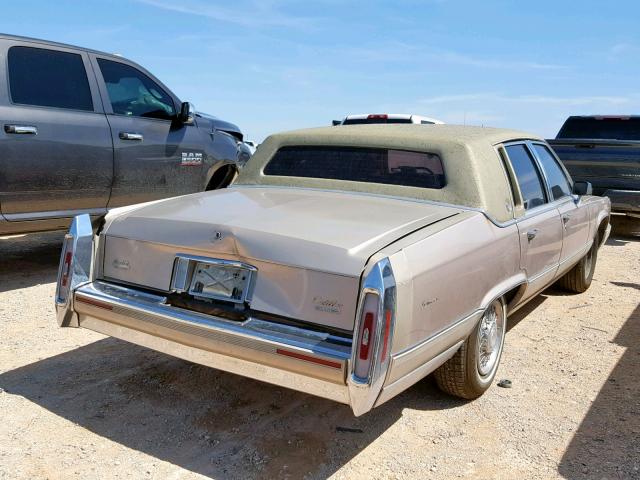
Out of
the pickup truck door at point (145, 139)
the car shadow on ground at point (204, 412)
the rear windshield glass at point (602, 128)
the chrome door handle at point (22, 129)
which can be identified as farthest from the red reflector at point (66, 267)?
the rear windshield glass at point (602, 128)

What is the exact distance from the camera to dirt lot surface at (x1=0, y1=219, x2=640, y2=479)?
288 centimetres

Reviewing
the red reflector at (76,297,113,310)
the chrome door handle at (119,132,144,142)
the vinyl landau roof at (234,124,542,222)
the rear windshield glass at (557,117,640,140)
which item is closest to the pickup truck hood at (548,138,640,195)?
the rear windshield glass at (557,117,640,140)

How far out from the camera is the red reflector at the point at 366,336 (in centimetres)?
251

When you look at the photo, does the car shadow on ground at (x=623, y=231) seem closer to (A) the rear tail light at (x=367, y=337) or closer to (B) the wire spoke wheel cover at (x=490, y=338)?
(B) the wire spoke wheel cover at (x=490, y=338)

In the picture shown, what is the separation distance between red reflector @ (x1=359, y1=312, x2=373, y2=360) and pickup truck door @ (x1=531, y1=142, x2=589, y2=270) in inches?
103

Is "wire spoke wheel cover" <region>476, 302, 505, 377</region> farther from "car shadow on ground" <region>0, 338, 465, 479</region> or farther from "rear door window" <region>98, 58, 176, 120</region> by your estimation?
"rear door window" <region>98, 58, 176, 120</region>

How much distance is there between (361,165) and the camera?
13.0 feet

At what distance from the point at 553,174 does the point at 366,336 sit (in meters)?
3.05

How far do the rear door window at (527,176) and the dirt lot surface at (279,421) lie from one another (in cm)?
106

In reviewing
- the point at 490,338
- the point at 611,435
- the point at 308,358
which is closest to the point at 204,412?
the point at 308,358

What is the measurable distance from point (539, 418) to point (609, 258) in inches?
211

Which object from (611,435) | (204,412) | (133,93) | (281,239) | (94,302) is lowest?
(204,412)

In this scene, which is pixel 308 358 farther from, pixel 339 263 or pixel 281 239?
pixel 281 239

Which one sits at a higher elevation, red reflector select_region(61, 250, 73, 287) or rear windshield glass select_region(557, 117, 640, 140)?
rear windshield glass select_region(557, 117, 640, 140)
